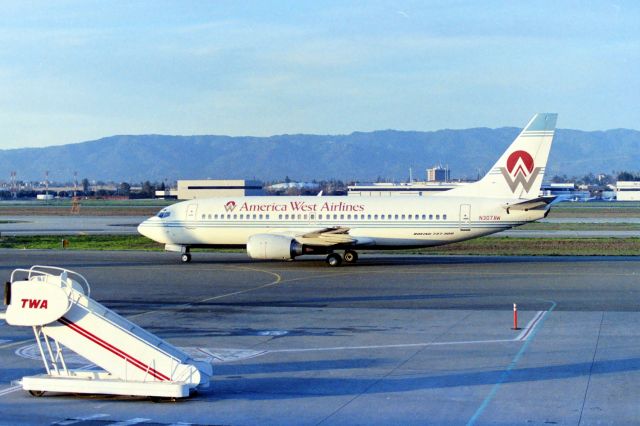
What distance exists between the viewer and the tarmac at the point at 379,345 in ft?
49.8

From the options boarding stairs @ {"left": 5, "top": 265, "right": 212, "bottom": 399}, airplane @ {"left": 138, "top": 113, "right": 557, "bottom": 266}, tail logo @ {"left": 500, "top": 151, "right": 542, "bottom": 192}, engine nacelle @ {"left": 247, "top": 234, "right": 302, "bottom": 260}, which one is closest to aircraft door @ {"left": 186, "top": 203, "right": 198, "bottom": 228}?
airplane @ {"left": 138, "top": 113, "right": 557, "bottom": 266}

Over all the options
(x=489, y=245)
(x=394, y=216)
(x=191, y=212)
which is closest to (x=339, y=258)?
(x=394, y=216)

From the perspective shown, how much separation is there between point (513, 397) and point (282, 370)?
5000 mm

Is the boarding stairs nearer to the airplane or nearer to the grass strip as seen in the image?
the airplane

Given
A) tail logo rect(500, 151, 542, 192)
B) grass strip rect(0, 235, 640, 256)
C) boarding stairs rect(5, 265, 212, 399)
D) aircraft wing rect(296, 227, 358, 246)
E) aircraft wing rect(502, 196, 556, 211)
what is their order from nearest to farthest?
1. boarding stairs rect(5, 265, 212, 399)
2. aircraft wing rect(502, 196, 556, 211)
3. tail logo rect(500, 151, 542, 192)
4. aircraft wing rect(296, 227, 358, 246)
5. grass strip rect(0, 235, 640, 256)

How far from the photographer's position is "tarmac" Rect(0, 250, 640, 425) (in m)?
15.2

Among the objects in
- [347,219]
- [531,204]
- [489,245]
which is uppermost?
[531,204]

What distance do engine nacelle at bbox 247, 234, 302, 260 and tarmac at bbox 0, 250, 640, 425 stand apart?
1032 millimetres

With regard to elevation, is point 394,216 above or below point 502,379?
above

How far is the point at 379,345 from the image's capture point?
70.5 ft

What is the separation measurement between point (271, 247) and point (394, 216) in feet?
19.4

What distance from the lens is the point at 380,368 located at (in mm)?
18812

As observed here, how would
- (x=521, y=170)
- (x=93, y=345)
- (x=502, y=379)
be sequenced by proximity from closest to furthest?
1. (x=93, y=345)
2. (x=502, y=379)
3. (x=521, y=170)

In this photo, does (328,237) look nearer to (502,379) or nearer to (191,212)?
(191,212)
